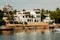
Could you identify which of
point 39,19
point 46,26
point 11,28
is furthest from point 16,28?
point 39,19

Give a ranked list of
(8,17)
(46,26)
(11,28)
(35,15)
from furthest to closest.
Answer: (35,15), (8,17), (46,26), (11,28)

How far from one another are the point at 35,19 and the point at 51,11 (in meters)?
10.4

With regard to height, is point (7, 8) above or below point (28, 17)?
above

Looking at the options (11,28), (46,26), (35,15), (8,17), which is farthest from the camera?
(35,15)

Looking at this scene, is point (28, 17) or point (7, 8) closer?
point (28, 17)

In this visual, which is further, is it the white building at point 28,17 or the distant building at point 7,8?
the distant building at point 7,8

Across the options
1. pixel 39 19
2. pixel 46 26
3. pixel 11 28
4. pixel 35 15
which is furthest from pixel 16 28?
pixel 35 15

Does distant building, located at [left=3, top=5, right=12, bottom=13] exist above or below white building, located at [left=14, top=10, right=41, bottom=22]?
above

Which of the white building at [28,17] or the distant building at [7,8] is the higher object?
the distant building at [7,8]

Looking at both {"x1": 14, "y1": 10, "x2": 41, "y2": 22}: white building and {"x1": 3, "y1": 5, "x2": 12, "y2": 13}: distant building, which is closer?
{"x1": 14, "y1": 10, "x2": 41, "y2": 22}: white building

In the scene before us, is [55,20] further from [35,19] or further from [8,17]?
[8,17]

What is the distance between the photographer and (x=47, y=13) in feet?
297

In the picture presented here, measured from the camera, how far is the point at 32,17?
277 feet

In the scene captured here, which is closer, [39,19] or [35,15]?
[39,19]
